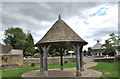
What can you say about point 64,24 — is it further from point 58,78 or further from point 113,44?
point 113,44

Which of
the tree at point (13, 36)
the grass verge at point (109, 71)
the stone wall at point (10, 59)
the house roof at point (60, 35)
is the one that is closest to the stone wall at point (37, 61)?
the stone wall at point (10, 59)

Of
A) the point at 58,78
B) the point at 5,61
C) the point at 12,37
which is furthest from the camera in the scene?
the point at 12,37

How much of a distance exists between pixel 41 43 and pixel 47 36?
3.78 ft

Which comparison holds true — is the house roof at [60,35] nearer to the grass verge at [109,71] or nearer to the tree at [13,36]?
the grass verge at [109,71]

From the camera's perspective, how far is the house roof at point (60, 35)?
15.0m

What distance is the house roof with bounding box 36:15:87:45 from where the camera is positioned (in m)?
15.0

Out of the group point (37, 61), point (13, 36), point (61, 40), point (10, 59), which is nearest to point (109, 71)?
point (61, 40)

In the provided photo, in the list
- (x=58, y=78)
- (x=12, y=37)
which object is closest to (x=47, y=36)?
(x=58, y=78)

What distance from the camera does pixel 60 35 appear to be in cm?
1553

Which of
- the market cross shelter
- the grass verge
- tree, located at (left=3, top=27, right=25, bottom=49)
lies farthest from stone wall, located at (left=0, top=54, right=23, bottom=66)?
tree, located at (left=3, top=27, right=25, bottom=49)

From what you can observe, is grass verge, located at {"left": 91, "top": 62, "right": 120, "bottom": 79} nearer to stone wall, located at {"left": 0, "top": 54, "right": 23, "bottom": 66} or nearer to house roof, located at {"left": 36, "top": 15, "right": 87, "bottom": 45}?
house roof, located at {"left": 36, "top": 15, "right": 87, "bottom": 45}

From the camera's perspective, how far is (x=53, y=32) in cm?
1644

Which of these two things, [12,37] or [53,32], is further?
[12,37]

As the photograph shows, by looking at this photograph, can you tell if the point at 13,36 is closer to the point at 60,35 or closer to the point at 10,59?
the point at 10,59
